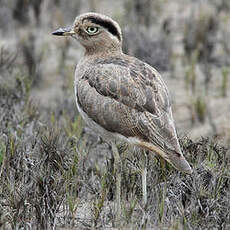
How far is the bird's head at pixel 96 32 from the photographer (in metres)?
5.00

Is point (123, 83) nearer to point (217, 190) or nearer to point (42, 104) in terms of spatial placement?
point (217, 190)

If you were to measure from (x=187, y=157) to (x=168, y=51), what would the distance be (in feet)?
13.8

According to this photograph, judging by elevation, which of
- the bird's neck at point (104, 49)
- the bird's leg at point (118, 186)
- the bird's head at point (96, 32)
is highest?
the bird's head at point (96, 32)

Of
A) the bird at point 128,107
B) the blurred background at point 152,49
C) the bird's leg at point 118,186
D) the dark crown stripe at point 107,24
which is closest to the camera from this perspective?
the bird's leg at point 118,186

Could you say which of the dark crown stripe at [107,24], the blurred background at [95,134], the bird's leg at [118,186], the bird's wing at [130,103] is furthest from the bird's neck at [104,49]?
the bird's leg at [118,186]

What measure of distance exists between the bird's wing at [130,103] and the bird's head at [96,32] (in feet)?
1.21

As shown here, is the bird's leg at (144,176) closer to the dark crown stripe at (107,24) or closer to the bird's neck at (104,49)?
the bird's neck at (104,49)

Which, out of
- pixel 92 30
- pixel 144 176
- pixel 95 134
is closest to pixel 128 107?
pixel 144 176

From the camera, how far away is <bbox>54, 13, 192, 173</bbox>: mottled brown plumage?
14.3ft

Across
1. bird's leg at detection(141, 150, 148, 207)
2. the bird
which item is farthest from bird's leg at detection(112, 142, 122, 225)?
bird's leg at detection(141, 150, 148, 207)

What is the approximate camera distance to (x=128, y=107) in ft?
14.6

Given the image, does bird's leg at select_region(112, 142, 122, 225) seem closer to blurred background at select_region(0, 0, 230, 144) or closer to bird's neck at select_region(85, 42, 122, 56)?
bird's neck at select_region(85, 42, 122, 56)

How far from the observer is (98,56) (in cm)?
504

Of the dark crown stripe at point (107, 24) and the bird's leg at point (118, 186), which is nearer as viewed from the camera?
the bird's leg at point (118, 186)
